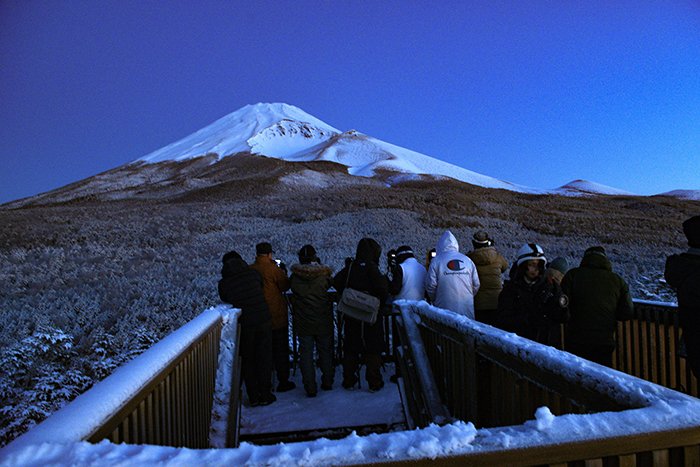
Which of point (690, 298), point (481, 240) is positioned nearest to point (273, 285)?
point (481, 240)

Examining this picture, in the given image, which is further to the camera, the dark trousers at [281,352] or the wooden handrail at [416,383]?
the dark trousers at [281,352]

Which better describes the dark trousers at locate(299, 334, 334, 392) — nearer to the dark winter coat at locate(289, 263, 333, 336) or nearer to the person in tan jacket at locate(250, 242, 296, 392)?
the dark winter coat at locate(289, 263, 333, 336)

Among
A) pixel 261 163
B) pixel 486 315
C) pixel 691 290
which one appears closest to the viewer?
pixel 691 290

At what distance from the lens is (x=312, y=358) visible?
5.95 meters

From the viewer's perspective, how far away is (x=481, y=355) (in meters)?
2.87

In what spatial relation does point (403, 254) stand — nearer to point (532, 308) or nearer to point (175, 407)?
point (532, 308)

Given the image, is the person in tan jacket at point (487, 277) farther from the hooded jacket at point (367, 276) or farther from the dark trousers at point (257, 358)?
the dark trousers at point (257, 358)

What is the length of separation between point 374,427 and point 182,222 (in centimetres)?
2627

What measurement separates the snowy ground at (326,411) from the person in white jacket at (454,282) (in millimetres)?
1340

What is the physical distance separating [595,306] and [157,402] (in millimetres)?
3618

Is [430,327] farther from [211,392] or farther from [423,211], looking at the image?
[423,211]

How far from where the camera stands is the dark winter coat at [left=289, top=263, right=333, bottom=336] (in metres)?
5.97

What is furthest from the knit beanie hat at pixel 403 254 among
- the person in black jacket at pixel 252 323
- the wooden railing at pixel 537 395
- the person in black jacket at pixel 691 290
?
the person in black jacket at pixel 691 290

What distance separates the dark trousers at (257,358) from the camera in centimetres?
559
